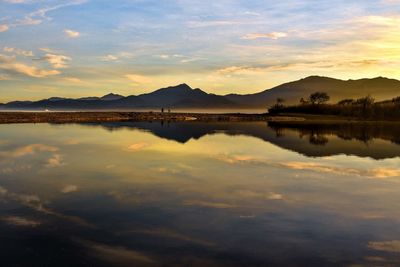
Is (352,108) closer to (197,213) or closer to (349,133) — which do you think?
(349,133)

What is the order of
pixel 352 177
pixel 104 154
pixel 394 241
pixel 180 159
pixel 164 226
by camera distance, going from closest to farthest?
pixel 394 241
pixel 164 226
pixel 352 177
pixel 180 159
pixel 104 154

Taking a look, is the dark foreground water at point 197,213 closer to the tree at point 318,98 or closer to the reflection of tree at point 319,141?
the reflection of tree at point 319,141

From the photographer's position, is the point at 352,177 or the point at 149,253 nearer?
the point at 149,253

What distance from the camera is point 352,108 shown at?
4749 inches

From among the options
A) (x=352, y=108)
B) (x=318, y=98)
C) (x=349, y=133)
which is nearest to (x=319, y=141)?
(x=349, y=133)

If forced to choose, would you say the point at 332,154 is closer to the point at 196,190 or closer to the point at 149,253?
the point at 196,190

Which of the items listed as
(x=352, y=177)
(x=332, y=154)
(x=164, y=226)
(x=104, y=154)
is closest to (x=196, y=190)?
(x=164, y=226)

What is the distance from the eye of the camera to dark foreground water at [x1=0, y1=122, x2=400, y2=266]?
10000 mm

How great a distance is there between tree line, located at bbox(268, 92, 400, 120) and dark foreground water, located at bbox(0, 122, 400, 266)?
93.9m

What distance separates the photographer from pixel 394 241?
1109 cm

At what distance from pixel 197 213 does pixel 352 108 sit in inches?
4586

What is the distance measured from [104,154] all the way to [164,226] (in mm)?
18737

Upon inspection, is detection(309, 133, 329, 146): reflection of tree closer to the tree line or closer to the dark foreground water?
the dark foreground water

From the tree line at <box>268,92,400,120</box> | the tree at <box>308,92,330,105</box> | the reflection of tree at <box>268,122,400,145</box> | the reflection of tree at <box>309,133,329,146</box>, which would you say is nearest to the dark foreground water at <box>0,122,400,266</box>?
the reflection of tree at <box>309,133,329,146</box>
